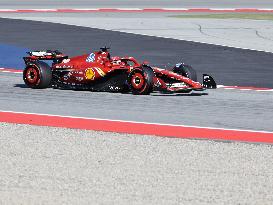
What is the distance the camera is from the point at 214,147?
466 inches

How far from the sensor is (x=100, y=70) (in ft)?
54.4

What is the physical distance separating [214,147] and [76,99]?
15.9 feet

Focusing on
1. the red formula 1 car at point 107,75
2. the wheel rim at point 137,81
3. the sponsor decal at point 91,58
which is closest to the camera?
the wheel rim at point 137,81

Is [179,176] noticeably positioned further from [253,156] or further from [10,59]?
[10,59]

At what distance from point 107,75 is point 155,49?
809cm

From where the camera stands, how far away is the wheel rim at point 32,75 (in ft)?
55.4

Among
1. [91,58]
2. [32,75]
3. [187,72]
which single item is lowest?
[32,75]

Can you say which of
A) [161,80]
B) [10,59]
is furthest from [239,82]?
[10,59]

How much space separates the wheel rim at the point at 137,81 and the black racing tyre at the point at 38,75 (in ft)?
5.76

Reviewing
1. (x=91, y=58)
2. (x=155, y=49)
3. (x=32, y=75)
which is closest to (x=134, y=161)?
(x=91, y=58)

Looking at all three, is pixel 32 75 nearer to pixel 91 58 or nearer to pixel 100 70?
pixel 91 58

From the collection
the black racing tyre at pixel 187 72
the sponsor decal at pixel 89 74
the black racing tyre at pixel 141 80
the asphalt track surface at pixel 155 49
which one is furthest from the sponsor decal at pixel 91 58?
the asphalt track surface at pixel 155 49

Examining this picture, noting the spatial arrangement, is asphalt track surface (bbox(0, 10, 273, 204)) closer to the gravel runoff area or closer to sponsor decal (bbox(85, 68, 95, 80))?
the gravel runoff area

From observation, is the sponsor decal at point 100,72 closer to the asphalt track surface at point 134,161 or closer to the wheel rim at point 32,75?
the asphalt track surface at point 134,161
